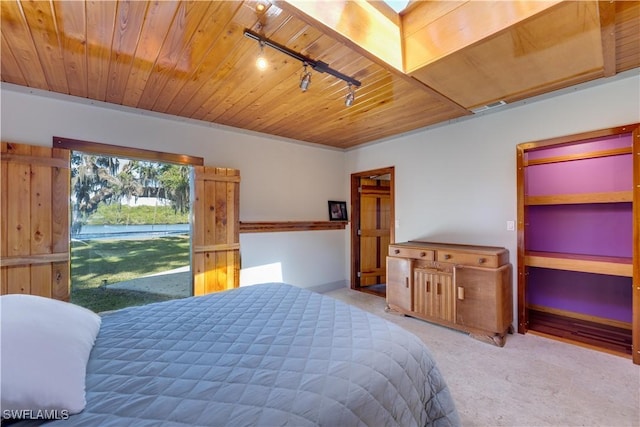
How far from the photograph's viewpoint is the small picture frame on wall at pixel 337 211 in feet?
14.9

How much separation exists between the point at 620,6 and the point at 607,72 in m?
0.91

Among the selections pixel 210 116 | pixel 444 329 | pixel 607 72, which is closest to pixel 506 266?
pixel 444 329

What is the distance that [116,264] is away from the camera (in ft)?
9.61

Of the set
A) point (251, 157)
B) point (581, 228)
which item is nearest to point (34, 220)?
point (251, 157)

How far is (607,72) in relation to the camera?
7.16ft

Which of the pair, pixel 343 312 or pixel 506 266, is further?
pixel 506 266

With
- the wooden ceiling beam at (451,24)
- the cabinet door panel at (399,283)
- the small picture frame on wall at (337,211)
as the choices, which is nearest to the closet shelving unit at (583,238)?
the cabinet door panel at (399,283)

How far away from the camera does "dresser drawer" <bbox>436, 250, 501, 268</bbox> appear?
2.63 metres

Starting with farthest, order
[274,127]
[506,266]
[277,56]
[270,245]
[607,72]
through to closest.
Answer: [270,245]
[274,127]
[506,266]
[607,72]
[277,56]

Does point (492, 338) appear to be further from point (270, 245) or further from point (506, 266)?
point (270, 245)

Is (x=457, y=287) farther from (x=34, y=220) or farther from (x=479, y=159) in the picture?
(x=34, y=220)

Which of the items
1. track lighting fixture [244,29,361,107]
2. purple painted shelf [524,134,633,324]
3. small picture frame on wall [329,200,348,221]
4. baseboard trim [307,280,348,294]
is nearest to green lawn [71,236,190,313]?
baseboard trim [307,280,348,294]

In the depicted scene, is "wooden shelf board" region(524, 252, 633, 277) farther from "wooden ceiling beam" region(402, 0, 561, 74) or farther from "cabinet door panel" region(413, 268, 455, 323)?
"wooden ceiling beam" region(402, 0, 561, 74)

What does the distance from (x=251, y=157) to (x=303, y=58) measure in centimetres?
201
